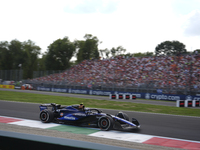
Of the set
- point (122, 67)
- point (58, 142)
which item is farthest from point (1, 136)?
point (122, 67)

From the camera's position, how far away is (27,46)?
241 ft

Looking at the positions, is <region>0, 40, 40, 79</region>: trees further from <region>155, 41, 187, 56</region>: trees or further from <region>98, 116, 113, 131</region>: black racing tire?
<region>98, 116, 113, 131</region>: black racing tire

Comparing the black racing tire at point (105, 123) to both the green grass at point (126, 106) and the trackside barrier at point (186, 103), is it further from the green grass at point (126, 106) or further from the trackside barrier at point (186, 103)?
the trackside barrier at point (186, 103)

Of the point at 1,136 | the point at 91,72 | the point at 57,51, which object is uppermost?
the point at 57,51

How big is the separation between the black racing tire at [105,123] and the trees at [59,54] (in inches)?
1948

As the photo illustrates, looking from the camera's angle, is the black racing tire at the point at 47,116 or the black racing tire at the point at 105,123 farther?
the black racing tire at the point at 47,116

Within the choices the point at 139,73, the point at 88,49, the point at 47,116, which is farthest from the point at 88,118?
the point at 88,49

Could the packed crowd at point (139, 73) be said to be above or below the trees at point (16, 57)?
below

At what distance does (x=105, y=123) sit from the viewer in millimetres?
7367

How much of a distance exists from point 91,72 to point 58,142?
31.0 metres

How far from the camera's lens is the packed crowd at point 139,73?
77.5ft

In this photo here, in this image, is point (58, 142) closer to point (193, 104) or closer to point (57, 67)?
point (193, 104)

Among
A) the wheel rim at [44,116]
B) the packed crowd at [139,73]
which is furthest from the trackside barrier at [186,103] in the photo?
the wheel rim at [44,116]

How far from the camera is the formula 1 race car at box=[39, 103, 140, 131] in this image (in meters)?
7.33
